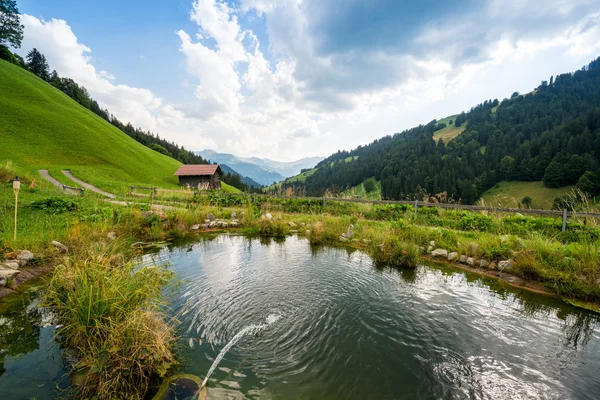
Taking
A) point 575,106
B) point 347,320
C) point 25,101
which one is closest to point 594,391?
point 347,320

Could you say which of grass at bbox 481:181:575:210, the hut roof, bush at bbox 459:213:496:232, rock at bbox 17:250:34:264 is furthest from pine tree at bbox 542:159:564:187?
rock at bbox 17:250:34:264

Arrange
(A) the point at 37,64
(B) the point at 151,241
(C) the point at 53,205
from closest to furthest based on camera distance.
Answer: (B) the point at 151,241 < (C) the point at 53,205 < (A) the point at 37,64

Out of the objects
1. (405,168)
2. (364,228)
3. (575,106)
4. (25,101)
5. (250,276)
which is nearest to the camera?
(250,276)

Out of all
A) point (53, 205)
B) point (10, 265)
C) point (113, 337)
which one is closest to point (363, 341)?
point (113, 337)

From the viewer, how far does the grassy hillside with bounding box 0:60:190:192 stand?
A: 2834cm

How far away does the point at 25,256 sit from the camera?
586cm

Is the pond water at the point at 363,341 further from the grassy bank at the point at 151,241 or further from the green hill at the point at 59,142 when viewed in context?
the green hill at the point at 59,142

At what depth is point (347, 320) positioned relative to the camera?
15.3 feet

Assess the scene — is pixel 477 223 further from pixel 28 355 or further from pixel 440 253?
pixel 28 355

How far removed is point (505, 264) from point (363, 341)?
5.49 m

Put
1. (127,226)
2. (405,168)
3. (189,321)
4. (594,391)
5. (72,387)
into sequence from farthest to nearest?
(405,168) → (127,226) → (189,321) → (594,391) → (72,387)

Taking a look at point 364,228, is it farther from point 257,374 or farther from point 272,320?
point 257,374

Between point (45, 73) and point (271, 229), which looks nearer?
point (271, 229)

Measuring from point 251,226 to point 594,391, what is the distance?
436 inches
